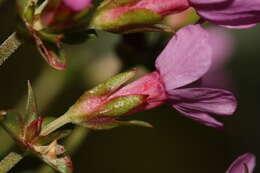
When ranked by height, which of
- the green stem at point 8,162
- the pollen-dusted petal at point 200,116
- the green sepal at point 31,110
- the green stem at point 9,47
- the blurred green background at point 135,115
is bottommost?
the blurred green background at point 135,115

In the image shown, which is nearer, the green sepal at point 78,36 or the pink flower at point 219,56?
the green sepal at point 78,36

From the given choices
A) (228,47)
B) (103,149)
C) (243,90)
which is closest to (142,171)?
(103,149)

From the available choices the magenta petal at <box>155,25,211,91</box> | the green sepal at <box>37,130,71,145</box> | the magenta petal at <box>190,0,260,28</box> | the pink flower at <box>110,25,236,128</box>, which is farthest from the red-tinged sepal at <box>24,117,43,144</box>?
the magenta petal at <box>190,0,260,28</box>

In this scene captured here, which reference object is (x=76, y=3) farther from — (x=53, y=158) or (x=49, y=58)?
(x=53, y=158)

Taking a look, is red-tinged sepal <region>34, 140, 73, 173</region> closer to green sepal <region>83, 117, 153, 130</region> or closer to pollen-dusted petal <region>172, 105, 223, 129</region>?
green sepal <region>83, 117, 153, 130</region>

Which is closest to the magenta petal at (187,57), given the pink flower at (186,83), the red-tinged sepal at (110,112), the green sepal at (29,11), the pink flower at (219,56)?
the pink flower at (186,83)

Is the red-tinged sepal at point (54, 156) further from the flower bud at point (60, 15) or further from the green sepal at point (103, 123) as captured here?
the flower bud at point (60, 15)

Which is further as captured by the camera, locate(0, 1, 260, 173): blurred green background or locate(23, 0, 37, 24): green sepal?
locate(0, 1, 260, 173): blurred green background
